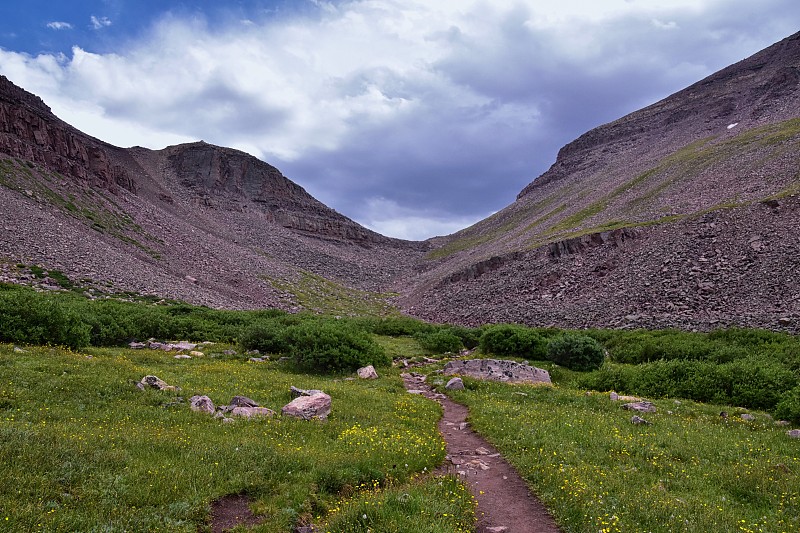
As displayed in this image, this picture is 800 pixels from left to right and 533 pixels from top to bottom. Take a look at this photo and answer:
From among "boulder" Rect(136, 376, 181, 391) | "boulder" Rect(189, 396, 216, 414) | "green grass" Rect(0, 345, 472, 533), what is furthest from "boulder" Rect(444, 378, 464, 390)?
"boulder" Rect(136, 376, 181, 391)

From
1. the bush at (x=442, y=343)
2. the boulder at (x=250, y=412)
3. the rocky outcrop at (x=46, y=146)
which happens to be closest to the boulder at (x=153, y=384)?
the boulder at (x=250, y=412)

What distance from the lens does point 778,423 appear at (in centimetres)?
1555

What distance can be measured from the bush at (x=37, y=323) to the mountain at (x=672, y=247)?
122 feet

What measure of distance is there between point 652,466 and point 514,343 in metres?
21.4

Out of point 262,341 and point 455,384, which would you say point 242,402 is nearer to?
point 455,384

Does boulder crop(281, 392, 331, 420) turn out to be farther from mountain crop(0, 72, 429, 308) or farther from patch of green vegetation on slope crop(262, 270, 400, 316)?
patch of green vegetation on slope crop(262, 270, 400, 316)

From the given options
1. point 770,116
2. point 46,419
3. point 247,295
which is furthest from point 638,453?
point 770,116

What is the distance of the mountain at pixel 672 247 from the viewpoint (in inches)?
1432

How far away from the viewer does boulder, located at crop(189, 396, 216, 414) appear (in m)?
12.9

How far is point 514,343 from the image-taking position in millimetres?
32375

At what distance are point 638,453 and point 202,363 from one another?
62.0 ft

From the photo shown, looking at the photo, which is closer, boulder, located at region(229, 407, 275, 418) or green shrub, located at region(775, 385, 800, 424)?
boulder, located at region(229, 407, 275, 418)

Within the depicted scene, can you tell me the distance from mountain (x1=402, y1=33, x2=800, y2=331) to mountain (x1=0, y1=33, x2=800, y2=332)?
231 mm

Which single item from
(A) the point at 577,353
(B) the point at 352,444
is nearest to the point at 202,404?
(B) the point at 352,444
